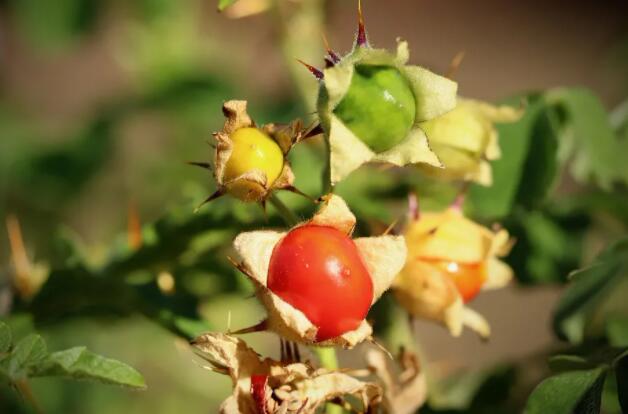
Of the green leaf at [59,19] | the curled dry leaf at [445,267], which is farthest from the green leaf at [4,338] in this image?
the green leaf at [59,19]

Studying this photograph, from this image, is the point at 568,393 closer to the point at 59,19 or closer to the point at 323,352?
the point at 323,352

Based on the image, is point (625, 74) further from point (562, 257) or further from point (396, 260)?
point (396, 260)

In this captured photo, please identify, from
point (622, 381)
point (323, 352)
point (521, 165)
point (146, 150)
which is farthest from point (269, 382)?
point (146, 150)

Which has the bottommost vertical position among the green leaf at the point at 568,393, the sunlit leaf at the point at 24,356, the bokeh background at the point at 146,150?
the bokeh background at the point at 146,150

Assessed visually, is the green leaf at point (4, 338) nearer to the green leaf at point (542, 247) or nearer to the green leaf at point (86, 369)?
the green leaf at point (86, 369)

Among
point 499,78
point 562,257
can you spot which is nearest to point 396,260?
point 562,257

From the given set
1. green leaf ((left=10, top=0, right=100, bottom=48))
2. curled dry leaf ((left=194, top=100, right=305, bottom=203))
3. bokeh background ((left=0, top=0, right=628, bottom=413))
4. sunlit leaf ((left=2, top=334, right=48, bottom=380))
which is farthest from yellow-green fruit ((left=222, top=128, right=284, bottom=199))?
green leaf ((left=10, top=0, right=100, bottom=48))

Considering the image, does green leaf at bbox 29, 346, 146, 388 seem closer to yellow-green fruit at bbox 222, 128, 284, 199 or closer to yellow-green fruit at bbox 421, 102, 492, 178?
yellow-green fruit at bbox 222, 128, 284, 199
